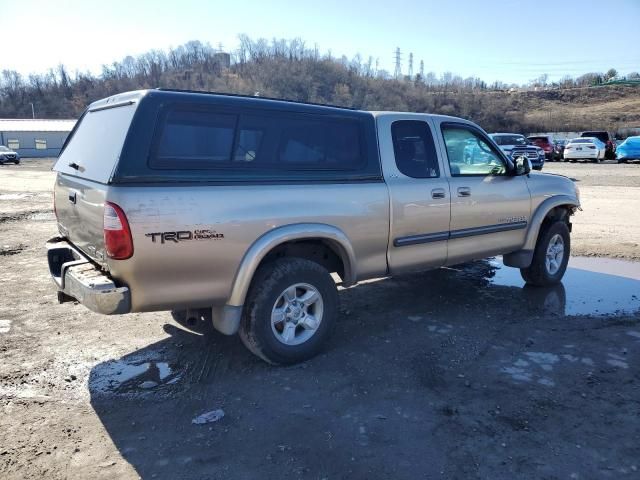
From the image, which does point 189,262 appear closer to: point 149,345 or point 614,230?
point 149,345

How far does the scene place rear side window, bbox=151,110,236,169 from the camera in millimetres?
3568

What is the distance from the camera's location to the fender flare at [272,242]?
3.80 metres

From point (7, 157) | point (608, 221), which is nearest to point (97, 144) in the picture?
point (608, 221)

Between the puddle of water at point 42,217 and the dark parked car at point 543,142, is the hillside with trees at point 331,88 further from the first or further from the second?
the puddle of water at point 42,217

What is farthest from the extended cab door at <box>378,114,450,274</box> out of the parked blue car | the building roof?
the building roof

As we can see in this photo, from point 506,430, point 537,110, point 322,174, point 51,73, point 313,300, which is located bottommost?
point 506,430

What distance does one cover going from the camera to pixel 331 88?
101 metres

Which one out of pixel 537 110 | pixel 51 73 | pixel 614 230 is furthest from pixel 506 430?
pixel 51 73

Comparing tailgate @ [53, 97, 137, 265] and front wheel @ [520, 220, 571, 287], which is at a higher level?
tailgate @ [53, 97, 137, 265]

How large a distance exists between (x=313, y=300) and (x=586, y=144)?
106 ft

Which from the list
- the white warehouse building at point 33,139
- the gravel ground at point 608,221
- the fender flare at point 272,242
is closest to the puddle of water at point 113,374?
the fender flare at point 272,242

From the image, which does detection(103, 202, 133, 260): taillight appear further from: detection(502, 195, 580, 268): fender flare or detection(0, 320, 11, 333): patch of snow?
detection(502, 195, 580, 268): fender flare

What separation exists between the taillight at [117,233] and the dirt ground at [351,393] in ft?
3.65

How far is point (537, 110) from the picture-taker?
89.8 m
